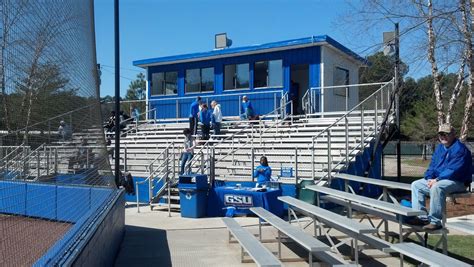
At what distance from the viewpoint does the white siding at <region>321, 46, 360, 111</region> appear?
788 inches

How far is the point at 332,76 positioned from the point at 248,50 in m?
3.57

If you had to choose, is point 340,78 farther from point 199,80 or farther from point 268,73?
point 199,80

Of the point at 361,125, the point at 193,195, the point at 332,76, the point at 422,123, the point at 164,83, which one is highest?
the point at 164,83

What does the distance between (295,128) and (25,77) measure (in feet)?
48.6

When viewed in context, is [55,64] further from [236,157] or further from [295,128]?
[295,128]

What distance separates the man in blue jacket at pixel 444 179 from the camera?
6.32 m

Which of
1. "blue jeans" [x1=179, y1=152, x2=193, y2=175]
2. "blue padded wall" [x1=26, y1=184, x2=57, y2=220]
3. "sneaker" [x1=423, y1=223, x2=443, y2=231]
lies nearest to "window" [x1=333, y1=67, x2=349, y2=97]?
"blue jeans" [x1=179, y1=152, x2=193, y2=175]

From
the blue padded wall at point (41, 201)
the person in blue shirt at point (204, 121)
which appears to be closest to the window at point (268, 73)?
the person in blue shirt at point (204, 121)

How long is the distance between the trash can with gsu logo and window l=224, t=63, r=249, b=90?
9.59 meters

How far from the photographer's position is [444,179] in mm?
6418

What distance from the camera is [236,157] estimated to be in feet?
55.1

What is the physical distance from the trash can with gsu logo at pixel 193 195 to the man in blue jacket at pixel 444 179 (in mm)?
6592

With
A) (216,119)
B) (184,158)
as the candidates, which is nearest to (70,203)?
(184,158)

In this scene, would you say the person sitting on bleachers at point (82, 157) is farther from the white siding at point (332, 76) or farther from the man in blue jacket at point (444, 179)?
the white siding at point (332, 76)
